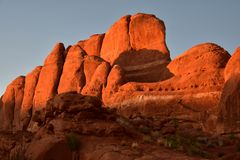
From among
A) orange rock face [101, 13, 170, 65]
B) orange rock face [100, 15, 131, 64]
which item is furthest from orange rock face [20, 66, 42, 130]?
orange rock face [101, 13, 170, 65]

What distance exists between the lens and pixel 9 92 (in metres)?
51.2

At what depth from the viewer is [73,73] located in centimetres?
4431

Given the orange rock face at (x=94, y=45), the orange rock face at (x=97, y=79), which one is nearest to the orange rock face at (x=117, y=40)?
the orange rock face at (x=94, y=45)

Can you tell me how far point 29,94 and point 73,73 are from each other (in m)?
7.67

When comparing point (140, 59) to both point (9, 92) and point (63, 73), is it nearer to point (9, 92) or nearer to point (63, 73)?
point (63, 73)

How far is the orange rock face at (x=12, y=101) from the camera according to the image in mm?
49750

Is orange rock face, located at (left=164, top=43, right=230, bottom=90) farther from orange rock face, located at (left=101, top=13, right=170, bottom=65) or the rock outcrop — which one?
orange rock face, located at (left=101, top=13, right=170, bottom=65)

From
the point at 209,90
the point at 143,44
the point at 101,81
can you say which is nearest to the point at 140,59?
→ the point at 143,44

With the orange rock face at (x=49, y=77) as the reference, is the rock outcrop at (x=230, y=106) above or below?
below

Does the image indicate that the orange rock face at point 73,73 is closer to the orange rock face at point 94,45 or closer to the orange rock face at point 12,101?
the orange rock face at point 94,45

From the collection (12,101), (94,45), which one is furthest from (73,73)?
(12,101)

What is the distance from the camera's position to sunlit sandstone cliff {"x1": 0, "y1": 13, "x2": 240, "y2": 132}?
97.4 feet

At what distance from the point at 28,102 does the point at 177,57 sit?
805 inches

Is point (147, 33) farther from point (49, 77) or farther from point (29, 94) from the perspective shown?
point (29, 94)
